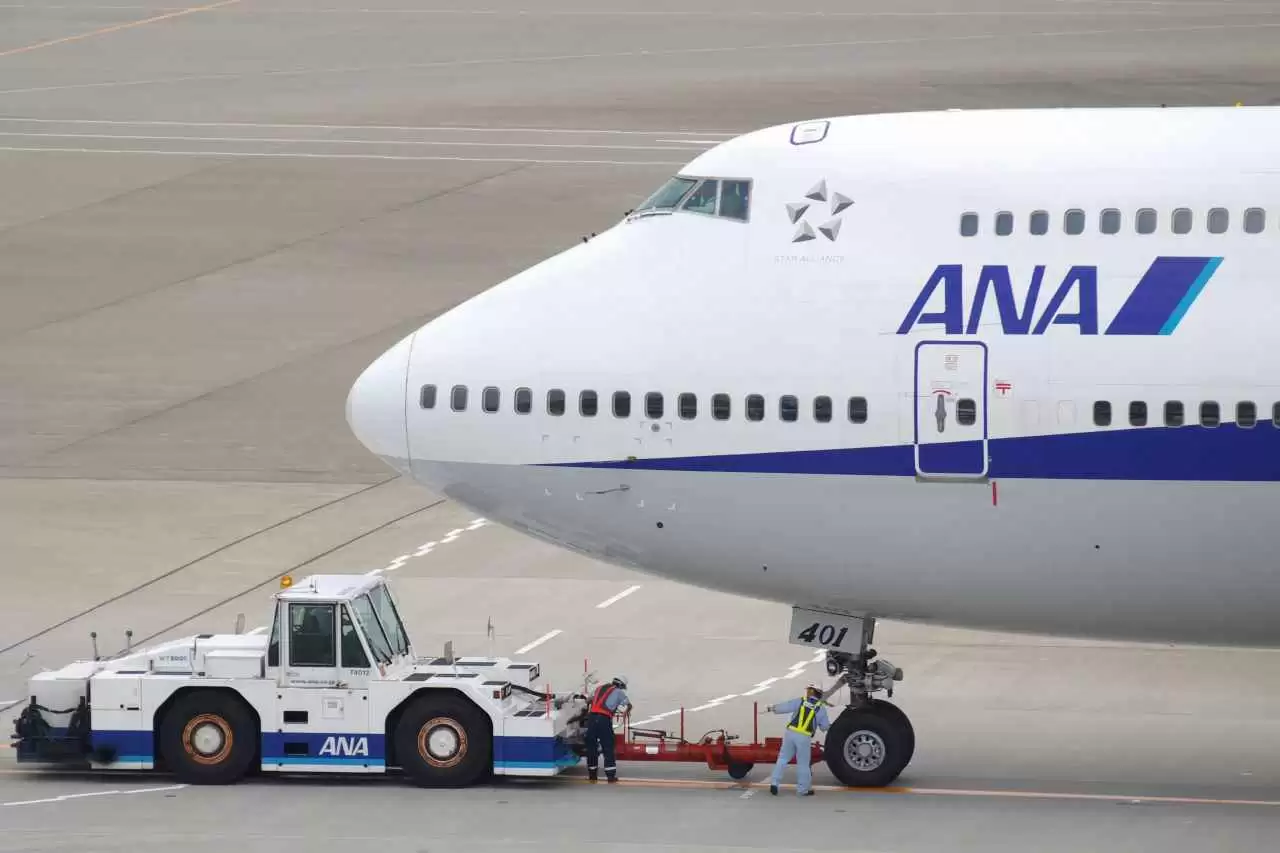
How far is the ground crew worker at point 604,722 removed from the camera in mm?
27703

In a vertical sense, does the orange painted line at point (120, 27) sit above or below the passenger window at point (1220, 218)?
above

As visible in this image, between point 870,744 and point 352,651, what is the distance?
5780 millimetres

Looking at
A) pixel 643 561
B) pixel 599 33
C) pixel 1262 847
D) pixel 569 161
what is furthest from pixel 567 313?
pixel 599 33

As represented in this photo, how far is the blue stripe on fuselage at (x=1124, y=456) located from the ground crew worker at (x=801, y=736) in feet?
9.45

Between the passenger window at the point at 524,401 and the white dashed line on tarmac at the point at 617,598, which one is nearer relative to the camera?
the passenger window at the point at 524,401

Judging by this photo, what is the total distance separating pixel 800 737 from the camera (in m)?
27.4

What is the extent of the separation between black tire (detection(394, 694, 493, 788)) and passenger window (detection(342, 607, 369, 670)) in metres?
0.71

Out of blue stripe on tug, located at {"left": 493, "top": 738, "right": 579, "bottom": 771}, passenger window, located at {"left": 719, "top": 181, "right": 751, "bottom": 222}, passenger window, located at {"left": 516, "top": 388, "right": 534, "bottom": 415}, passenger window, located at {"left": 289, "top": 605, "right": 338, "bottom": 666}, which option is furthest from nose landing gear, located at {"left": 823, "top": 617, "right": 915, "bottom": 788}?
passenger window, located at {"left": 289, "top": 605, "right": 338, "bottom": 666}

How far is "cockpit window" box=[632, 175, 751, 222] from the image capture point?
88.4 ft

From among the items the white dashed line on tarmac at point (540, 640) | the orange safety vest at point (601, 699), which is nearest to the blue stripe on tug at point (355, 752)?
the orange safety vest at point (601, 699)

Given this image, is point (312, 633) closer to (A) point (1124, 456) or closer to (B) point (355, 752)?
(B) point (355, 752)

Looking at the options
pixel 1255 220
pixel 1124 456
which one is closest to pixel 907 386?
pixel 1124 456

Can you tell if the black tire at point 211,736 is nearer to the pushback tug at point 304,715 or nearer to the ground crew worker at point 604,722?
the pushback tug at point 304,715

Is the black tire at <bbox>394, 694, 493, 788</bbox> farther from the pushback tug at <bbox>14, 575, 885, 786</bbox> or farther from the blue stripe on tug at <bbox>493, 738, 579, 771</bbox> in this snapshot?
the blue stripe on tug at <bbox>493, 738, 579, 771</bbox>
